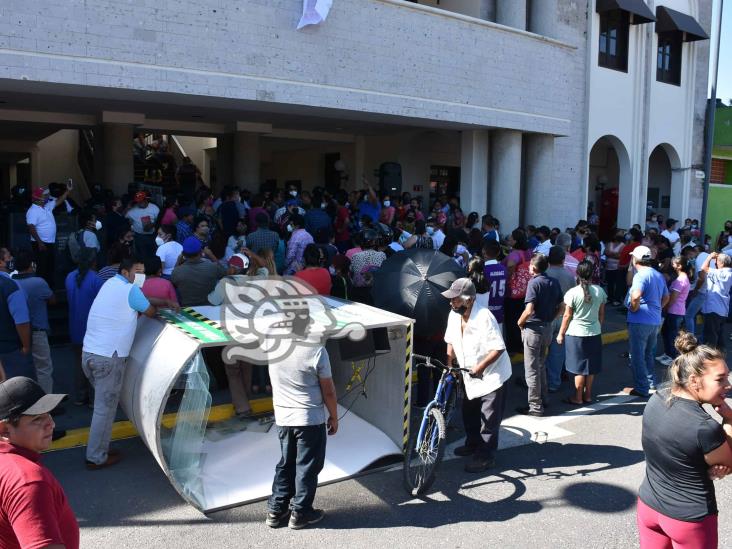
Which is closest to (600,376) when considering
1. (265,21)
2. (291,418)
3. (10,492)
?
(291,418)

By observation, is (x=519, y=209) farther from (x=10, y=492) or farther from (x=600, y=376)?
(x=10, y=492)

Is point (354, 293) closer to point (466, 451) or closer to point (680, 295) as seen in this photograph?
point (466, 451)

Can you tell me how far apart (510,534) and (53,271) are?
8.49 meters

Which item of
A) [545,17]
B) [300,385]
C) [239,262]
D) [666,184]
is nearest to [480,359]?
[300,385]

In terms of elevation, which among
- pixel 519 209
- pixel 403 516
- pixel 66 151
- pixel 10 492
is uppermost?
pixel 66 151

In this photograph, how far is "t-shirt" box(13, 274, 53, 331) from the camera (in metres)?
6.57

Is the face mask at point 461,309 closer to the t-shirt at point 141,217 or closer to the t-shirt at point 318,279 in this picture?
the t-shirt at point 318,279

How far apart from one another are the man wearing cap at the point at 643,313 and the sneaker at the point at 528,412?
1681 mm

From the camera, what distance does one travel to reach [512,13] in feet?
49.2

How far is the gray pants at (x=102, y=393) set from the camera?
228 inches

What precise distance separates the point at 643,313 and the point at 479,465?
11.7 ft

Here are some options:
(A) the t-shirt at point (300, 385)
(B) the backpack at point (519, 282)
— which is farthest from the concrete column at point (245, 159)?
(A) the t-shirt at point (300, 385)

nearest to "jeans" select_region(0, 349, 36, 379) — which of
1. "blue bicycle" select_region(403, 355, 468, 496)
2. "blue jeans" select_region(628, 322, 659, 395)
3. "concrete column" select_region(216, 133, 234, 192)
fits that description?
"blue bicycle" select_region(403, 355, 468, 496)

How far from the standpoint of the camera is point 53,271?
10.5 m
